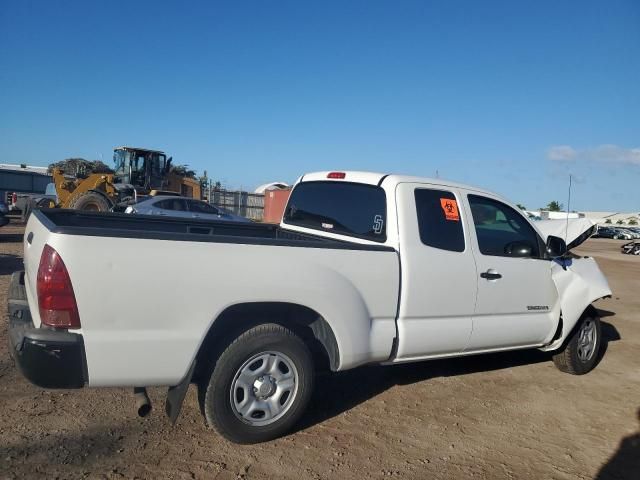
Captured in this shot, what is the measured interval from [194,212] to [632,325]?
476 inches

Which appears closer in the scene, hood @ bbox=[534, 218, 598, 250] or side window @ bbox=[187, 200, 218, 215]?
hood @ bbox=[534, 218, 598, 250]

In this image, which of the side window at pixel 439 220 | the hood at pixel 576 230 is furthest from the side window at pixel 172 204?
the side window at pixel 439 220

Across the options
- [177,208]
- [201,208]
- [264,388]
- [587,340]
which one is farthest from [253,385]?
[201,208]

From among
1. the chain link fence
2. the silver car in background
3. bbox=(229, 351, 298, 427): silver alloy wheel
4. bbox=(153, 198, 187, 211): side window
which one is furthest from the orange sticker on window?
the chain link fence

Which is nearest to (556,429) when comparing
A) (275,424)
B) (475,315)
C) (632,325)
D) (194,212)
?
(475,315)

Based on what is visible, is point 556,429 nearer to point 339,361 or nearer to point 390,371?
point 390,371

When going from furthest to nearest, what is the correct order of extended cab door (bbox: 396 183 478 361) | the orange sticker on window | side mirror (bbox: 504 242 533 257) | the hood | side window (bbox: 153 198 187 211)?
1. side window (bbox: 153 198 187 211)
2. the hood
3. side mirror (bbox: 504 242 533 257)
4. the orange sticker on window
5. extended cab door (bbox: 396 183 478 361)

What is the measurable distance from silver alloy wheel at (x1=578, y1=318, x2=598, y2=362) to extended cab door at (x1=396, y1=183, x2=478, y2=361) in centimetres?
191

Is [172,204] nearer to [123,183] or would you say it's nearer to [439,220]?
[123,183]

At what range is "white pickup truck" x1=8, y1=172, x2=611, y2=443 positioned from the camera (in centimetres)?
282

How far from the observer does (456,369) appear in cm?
539

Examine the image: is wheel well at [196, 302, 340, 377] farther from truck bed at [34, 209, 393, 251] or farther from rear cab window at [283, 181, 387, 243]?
rear cab window at [283, 181, 387, 243]

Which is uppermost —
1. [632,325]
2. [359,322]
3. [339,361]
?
[359,322]

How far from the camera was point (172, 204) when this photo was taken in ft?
51.8
